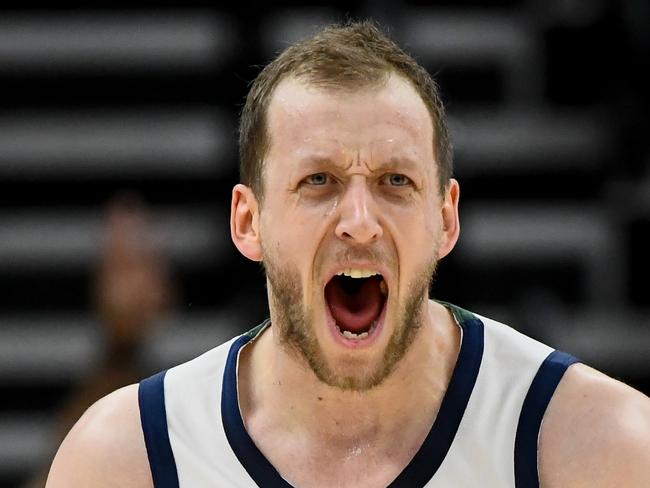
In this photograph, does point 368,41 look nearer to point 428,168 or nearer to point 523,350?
point 428,168

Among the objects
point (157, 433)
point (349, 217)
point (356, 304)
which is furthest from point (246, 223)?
point (157, 433)

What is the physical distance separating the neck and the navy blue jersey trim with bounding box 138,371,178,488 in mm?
214

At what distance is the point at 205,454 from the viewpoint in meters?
3.41

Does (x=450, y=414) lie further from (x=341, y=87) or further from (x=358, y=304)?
(x=341, y=87)

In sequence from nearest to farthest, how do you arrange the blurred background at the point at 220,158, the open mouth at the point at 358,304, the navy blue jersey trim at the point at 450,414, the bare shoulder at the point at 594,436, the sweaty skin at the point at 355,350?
the bare shoulder at the point at 594,436
the sweaty skin at the point at 355,350
the navy blue jersey trim at the point at 450,414
the open mouth at the point at 358,304
the blurred background at the point at 220,158

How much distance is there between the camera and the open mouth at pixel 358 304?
340cm

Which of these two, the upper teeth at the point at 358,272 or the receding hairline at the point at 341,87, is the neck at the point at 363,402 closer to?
the upper teeth at the point at 358,272

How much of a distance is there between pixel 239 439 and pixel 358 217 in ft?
2.18

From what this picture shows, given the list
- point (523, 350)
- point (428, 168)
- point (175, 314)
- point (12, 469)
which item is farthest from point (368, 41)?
point (12, 469)

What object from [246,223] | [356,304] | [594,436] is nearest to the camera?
[594,436]

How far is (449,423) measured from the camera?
3348 mm

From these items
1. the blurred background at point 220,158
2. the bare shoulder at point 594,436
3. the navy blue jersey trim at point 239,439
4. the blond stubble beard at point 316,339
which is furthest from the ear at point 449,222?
the blurred background at point 220,158

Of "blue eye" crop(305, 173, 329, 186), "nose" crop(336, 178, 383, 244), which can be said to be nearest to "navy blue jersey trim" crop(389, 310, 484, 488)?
"nose" crop(336, 178, 383, 244)

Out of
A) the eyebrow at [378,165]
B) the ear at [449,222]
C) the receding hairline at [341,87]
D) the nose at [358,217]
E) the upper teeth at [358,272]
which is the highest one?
the receding hairline at [341,87]
